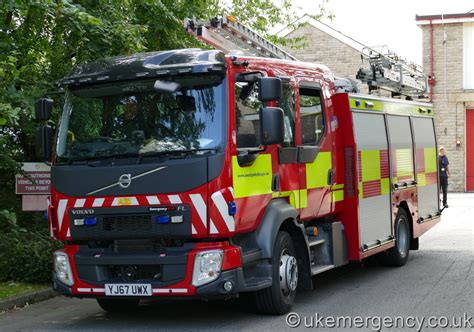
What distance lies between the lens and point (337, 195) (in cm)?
997

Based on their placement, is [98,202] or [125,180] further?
[98,202]

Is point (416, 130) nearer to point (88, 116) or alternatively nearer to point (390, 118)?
point (390, 118)

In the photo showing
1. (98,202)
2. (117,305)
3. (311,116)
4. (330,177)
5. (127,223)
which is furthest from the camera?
(330,177)

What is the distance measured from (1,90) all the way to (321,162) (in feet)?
14.2

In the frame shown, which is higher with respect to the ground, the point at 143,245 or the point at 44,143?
the point at 44,143

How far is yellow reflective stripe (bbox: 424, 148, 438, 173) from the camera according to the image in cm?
1328

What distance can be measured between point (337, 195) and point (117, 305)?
2958 mm

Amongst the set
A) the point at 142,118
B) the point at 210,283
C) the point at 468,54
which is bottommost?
the point at 210,283

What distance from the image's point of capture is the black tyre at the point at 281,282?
8227 mm

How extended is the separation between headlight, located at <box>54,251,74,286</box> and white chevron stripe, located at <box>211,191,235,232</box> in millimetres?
1718

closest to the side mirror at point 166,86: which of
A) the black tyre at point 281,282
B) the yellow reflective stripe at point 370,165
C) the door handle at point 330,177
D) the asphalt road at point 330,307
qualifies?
the black tyre at point 281,282

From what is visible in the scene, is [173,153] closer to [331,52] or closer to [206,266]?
[206,266]

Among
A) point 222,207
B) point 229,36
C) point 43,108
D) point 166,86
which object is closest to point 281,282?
point 222,207

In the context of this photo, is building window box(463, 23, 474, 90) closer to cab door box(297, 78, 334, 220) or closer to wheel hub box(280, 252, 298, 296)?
cab door box(297, 78, 334, 220)
